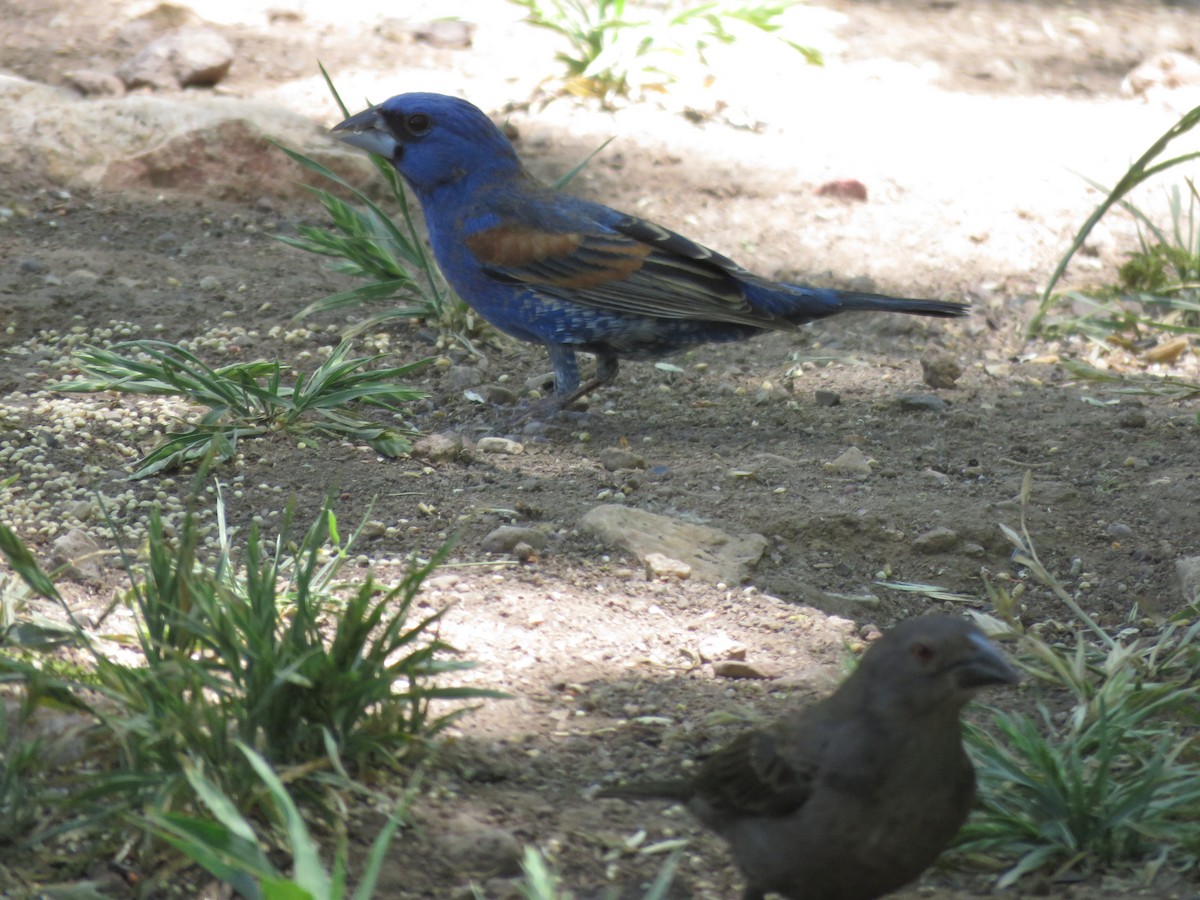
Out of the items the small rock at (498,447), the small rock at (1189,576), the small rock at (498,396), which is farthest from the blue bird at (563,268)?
the small rock at (1189,576)

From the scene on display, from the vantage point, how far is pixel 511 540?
10.7 ft

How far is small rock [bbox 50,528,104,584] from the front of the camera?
9.82 feet

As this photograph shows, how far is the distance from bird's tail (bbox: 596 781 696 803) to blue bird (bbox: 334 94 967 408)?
2239mm

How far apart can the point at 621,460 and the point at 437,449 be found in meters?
0.51

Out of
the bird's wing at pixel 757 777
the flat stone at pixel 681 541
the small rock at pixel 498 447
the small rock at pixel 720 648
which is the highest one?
the bird's wing at pixel 757 777

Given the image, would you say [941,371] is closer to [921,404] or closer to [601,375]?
[921,404]

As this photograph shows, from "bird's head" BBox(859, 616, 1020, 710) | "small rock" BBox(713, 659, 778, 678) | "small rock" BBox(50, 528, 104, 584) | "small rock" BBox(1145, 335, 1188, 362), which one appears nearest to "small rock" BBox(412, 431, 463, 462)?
→ "small rock" BBox(50, 528, 104, 584)

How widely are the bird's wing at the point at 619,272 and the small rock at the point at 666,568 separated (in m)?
1.25

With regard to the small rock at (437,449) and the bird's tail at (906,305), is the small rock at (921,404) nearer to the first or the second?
the bird's tail at (906,305)

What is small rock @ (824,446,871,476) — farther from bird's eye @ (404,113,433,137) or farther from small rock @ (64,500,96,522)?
small rock @ (64,500,96,522)

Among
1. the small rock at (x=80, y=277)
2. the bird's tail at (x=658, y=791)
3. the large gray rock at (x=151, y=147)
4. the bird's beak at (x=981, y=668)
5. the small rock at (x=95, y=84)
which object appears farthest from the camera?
the small rock at (x=95, y=84)

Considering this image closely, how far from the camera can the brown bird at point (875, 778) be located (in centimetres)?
196

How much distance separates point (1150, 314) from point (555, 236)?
2169 mm

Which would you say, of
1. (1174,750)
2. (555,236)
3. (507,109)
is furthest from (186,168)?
(1174,750)
